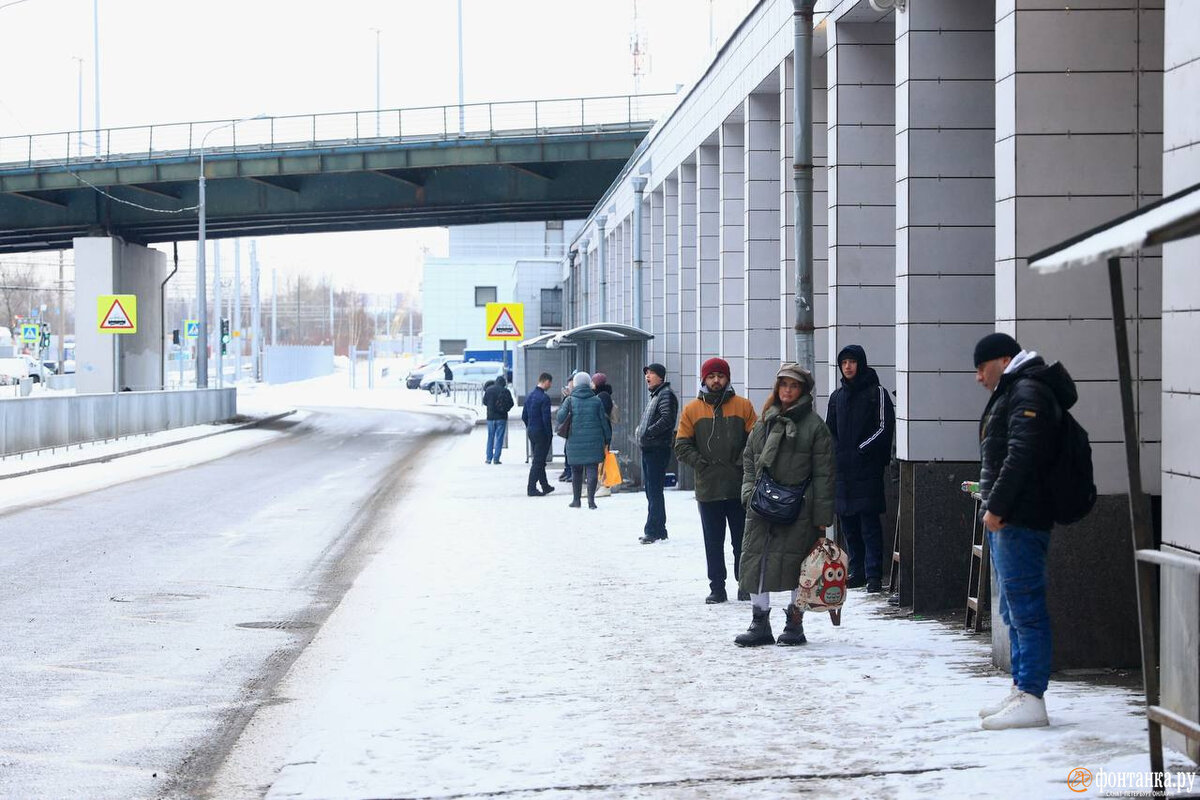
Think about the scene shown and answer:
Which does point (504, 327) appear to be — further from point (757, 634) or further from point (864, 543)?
point (757, 634)

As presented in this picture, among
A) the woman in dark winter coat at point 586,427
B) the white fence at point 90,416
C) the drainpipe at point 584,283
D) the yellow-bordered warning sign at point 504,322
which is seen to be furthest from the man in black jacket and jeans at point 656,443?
the drainpipe at point 584,283

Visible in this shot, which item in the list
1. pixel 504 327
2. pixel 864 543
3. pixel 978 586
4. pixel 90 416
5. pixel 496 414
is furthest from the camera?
pixel 504 327

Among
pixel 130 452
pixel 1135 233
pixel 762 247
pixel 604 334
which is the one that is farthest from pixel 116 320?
pixel 1135 233

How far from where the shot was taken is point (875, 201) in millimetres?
12953

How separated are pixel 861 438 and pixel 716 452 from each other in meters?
1.27

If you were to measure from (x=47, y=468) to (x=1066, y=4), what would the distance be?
21228 millimetres

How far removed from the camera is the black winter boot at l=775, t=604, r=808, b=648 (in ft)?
29.3

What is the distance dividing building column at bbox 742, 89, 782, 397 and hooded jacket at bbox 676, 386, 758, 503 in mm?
7229

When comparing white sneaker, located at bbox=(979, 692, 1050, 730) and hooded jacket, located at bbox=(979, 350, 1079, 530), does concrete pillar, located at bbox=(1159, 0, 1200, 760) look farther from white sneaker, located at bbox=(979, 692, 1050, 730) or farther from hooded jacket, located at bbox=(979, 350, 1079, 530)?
white sneaker, located at bbox=(979, 692, 1050, 730)

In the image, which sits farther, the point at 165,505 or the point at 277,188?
the point at 277,188

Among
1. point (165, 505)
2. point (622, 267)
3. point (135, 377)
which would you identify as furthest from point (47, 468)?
point (135, 377)

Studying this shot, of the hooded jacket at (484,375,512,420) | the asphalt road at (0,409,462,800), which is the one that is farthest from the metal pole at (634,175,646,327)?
the asphalt road at (0,409,462,800)

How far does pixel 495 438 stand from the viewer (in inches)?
1065

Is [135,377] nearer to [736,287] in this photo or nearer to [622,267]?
[622,267]
